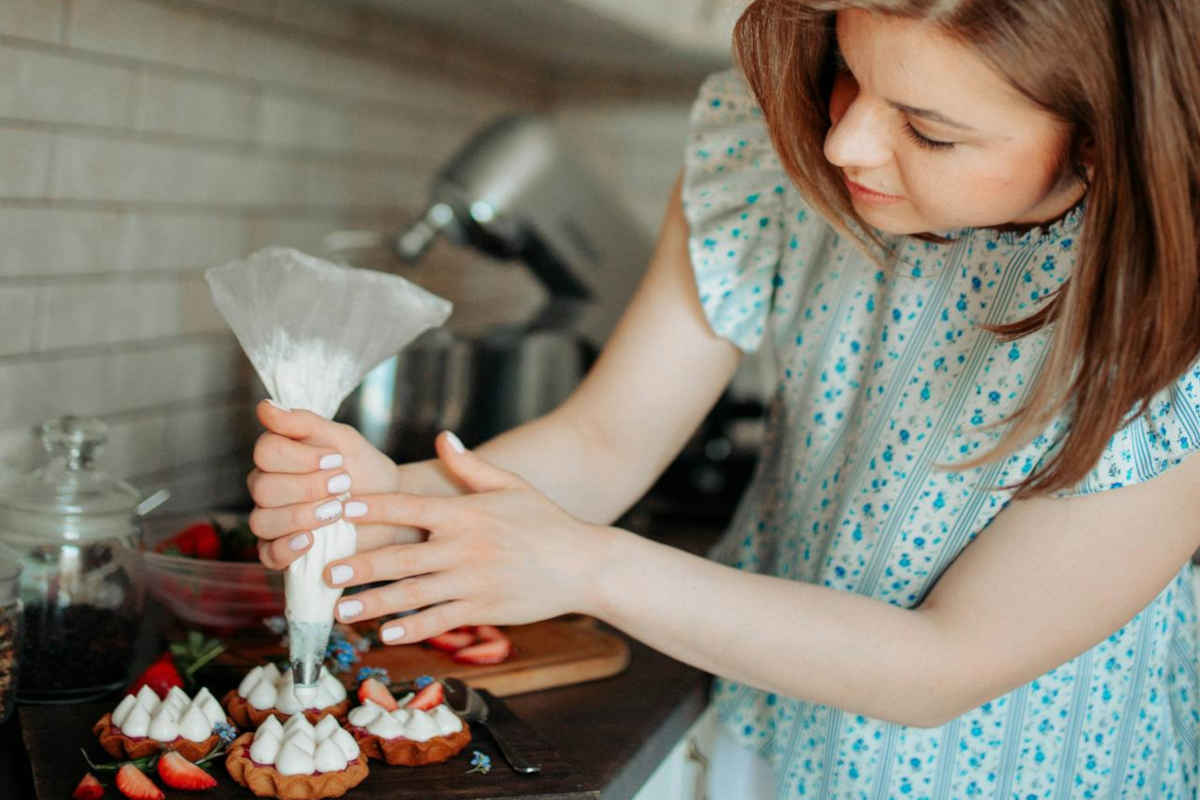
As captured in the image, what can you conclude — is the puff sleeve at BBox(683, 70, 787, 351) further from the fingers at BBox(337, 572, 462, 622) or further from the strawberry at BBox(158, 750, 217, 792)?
the strawberry at BBox(158, 750, 217, 792)

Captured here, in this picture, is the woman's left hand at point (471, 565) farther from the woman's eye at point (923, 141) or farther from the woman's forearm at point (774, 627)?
the woman's eye at point (923, 141)

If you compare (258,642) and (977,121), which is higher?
(977,121)

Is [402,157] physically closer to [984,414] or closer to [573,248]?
[573,248]

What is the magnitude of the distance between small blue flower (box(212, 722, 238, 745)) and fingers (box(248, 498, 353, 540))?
0.14m

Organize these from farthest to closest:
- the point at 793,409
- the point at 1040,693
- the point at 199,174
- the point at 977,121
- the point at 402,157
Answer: the point at 402,157 → the point at 199,174 → the point at 793,409 → the point at 1040,693 → the point at 977,121

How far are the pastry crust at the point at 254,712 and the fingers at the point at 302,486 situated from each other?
0.53ft

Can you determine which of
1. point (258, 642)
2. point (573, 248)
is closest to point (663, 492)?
point (573, 248)

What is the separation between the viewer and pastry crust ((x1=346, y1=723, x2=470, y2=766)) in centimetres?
90

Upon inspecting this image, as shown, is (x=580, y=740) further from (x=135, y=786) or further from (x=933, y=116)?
(x=933, y=116)

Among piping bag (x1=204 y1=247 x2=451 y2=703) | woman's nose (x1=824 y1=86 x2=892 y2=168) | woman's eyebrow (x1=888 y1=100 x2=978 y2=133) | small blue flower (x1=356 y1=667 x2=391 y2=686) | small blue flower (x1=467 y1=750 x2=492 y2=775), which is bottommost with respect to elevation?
small blue flower (x1=467 y1=750 x2=492 y2=775)

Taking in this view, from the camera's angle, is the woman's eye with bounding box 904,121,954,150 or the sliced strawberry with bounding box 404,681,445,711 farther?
the sliced strawberry with bounding box 404,681,445,711

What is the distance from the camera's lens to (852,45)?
0.83 m

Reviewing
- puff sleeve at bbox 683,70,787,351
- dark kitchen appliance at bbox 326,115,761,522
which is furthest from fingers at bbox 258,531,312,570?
dark kitchen appliance at bbox 326,115,761,522

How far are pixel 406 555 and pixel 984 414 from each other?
1.49ft
